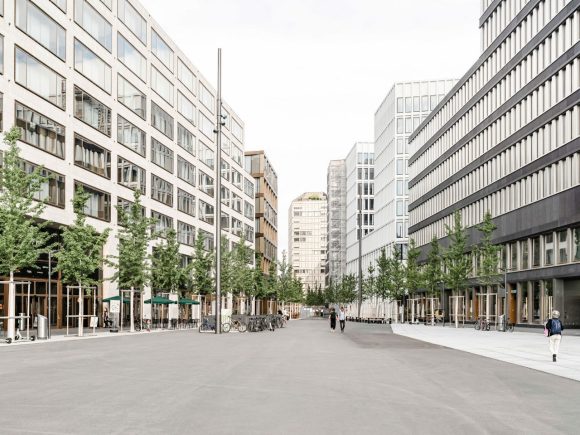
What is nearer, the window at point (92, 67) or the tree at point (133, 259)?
the tree at point (133, 259)

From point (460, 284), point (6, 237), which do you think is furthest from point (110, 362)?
point (460, 284)

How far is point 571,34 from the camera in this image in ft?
167

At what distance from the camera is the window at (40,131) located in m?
46.5

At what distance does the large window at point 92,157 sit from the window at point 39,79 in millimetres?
3754

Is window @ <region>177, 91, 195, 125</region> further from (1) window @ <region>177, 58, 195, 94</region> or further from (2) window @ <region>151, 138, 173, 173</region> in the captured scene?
(2) window @ <region>151, 138, 173, 173</region>

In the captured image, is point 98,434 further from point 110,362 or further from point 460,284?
point 460,284

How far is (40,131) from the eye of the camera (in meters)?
48.9

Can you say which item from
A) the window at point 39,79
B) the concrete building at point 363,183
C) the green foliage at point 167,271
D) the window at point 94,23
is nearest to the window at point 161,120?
the window at point 94,23

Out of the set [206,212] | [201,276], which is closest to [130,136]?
[201,276]

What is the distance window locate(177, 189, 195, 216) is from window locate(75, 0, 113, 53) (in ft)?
75.5

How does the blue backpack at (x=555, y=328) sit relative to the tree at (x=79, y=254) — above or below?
below

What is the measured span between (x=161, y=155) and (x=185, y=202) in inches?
389

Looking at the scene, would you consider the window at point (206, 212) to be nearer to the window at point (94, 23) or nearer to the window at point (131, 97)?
the window at point (131, 97)

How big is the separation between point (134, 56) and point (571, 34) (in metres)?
35.7
